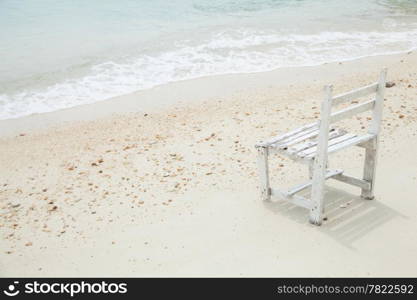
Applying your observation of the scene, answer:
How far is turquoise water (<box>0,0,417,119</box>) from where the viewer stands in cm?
1098

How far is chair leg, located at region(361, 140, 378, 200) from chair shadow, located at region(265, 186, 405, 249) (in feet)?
0.27

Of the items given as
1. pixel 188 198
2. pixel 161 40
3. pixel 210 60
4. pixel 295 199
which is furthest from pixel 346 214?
pixel 161 40

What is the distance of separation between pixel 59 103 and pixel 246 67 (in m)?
4.58

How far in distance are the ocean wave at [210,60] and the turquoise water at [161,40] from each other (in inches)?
1.0

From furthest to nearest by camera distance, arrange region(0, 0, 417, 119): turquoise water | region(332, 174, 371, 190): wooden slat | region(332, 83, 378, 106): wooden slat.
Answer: region(0, 0, 417, 119): turquoise water < region(332, 174, 371, 190): wooden slat < region(332, 83, 378, 106): wooden slat

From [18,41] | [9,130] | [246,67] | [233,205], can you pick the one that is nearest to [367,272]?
[233,205]

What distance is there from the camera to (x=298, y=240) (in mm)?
4648

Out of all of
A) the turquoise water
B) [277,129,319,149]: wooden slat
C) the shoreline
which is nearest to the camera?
[277,129,319,149]: wooden slat

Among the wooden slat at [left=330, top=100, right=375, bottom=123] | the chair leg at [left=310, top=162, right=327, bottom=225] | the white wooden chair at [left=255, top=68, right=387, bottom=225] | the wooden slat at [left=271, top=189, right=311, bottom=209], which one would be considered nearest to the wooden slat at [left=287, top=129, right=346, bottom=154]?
the white wooden chair at [left=255, top=68, right=387, bottom=225]

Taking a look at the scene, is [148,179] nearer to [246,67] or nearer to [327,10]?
[246,67]

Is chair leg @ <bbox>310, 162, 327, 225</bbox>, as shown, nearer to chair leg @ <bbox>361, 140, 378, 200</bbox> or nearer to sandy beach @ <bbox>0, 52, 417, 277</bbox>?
sandy beach @ <bbox>0, 52, 417, 277</bbox>

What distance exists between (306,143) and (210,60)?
7843 mm

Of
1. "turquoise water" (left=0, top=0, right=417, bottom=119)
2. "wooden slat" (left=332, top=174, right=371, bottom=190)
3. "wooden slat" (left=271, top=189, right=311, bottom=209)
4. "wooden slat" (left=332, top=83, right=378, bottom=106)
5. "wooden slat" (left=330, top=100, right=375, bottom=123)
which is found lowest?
"wooden slat" (left=271, top=189, right=311, bottom=209)

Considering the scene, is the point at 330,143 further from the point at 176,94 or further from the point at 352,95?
the point at 176,94
